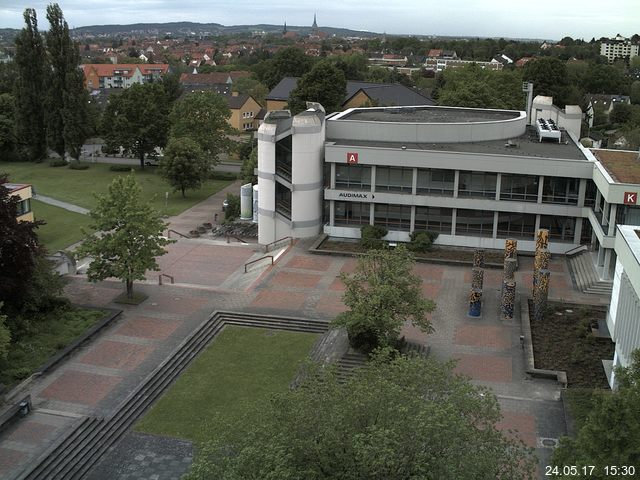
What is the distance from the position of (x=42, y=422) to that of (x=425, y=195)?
28383 mm

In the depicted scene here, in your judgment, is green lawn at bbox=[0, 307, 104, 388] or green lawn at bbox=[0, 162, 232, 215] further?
green lawn at bbox=[0, 162, 232, 215]

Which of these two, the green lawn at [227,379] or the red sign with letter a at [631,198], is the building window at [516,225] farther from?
the green lawn at [227,379]

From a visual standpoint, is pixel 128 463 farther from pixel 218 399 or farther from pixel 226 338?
pixel 226 338

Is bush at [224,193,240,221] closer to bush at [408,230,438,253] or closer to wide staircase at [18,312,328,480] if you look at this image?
bush at [408,230,438,253]

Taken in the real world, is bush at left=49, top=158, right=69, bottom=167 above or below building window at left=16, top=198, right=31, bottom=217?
below

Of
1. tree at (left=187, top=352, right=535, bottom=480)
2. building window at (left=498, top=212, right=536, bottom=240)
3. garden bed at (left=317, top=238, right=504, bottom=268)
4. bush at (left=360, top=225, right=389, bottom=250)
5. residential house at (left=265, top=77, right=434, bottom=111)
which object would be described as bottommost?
garden bed at (left=317, top=238, right=504, bottom=268)

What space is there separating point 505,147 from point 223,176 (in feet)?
109

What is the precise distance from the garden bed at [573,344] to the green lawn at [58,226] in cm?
3174

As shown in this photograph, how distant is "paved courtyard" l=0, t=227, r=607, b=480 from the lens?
24.9 meters

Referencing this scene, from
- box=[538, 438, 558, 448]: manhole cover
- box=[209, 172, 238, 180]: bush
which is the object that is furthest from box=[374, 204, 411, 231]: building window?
box=[209, 172, 238, 180]: bush

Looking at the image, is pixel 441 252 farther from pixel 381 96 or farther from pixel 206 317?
pixel 381 96

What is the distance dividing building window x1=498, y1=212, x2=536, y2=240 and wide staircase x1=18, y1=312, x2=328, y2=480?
17175 millimetres

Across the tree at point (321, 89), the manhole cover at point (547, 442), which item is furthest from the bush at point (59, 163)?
the manhole cover at point (547, 442)

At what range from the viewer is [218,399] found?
27.4m
